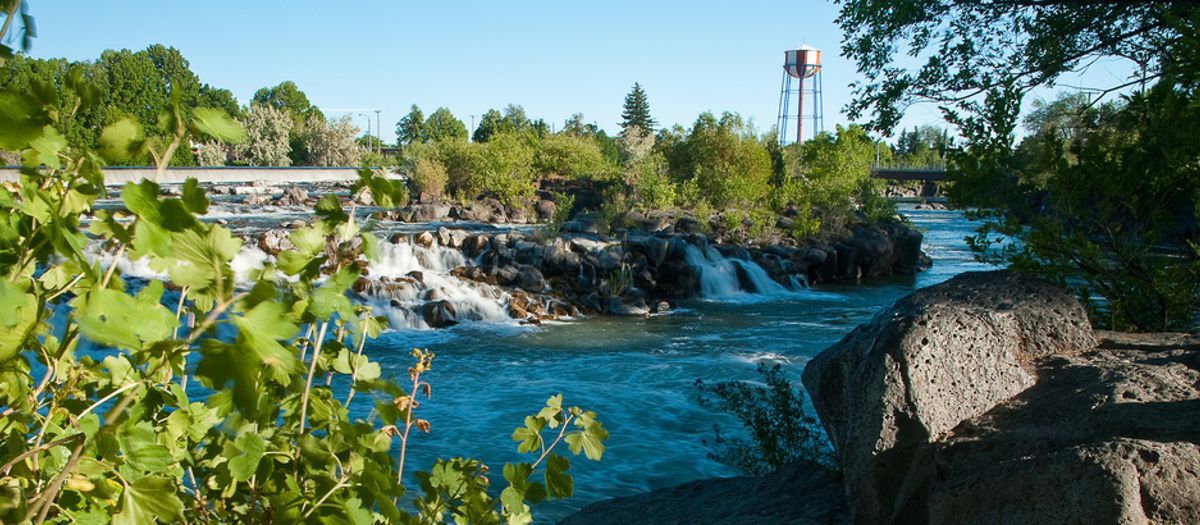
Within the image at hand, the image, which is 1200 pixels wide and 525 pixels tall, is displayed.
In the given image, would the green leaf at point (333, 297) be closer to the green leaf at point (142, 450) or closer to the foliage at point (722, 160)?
the green leaf at point (142, 450)

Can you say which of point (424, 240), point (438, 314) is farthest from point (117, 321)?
point (424, 240)

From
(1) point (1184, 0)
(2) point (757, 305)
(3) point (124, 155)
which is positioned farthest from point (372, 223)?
(2) point (757, 305)

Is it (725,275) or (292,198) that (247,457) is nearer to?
(725,275)

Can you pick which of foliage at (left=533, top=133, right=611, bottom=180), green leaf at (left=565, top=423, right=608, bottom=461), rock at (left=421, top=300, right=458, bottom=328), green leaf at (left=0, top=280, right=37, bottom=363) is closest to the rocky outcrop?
green leaf at (left=565, top=423, right=608, bottom=461)

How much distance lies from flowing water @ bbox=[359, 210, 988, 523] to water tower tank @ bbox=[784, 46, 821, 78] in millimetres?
76248

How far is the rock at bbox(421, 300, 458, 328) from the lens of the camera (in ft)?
48.5

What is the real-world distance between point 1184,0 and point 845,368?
11.5 feet

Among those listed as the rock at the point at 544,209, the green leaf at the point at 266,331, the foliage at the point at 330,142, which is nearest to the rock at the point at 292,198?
the rock at the point at 544,209

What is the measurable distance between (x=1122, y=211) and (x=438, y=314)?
1123 cm

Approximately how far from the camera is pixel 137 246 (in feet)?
3.24

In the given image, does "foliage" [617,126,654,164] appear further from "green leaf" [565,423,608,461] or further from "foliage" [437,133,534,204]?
"green leaf" [565,423,608,461]

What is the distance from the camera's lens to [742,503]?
465cm

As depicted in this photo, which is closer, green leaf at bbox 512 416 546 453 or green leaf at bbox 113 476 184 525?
green leaf at bbox 113 476 184 525

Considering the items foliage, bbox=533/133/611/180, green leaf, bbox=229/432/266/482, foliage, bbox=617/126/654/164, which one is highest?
foliage, bbox=617/126/654/164
